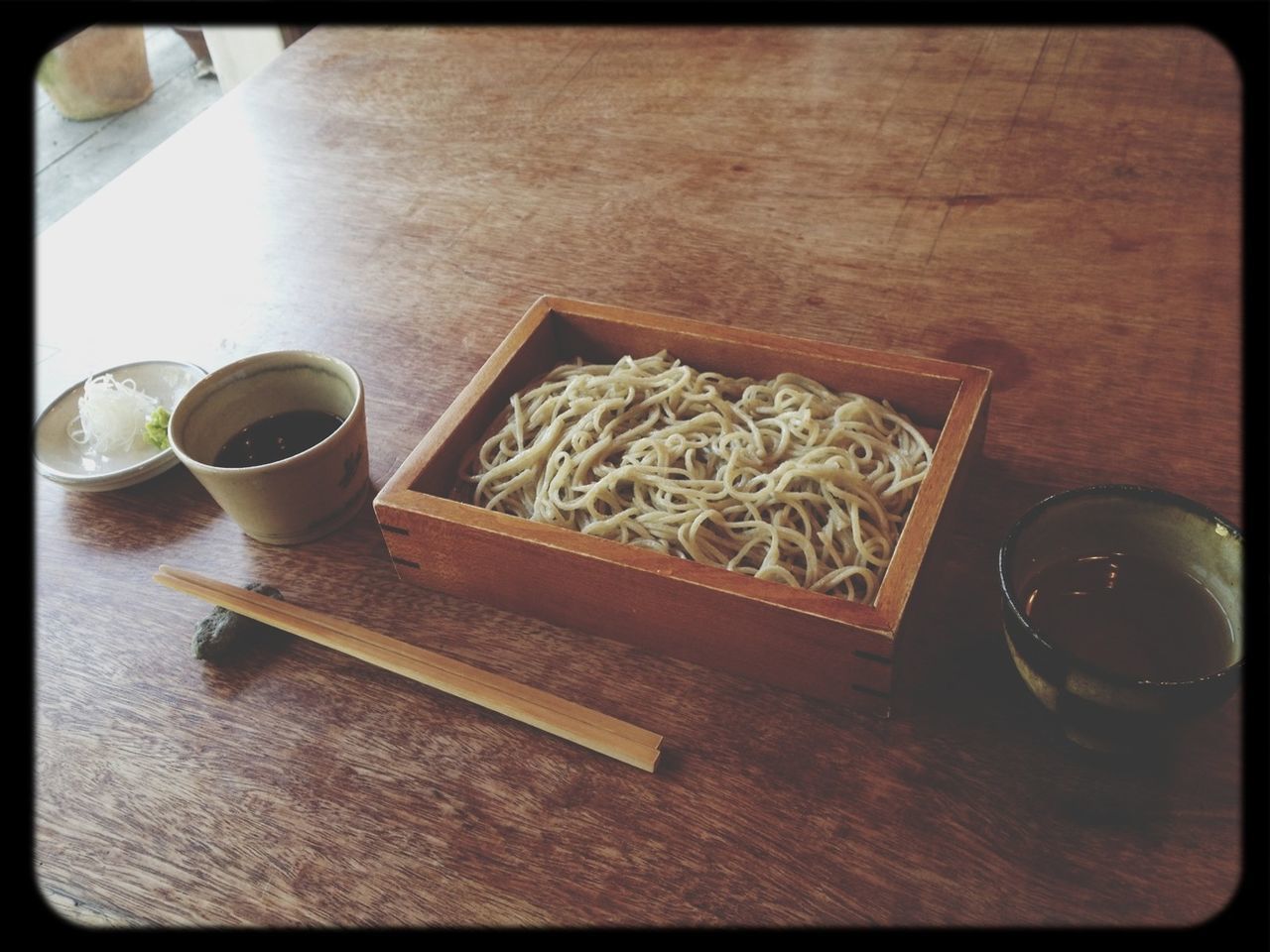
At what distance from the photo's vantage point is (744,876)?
95 centimetres

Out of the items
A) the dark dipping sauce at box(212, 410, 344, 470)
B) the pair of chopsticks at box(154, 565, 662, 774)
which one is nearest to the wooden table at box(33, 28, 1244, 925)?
the pair of chopsticks at box(154, 565, 662, 774)

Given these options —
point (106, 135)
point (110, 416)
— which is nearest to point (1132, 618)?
point (110, 416)

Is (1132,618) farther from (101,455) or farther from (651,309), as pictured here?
(101,455)

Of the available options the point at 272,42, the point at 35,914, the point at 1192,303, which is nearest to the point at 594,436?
the point at 35,914

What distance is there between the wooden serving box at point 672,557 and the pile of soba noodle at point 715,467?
0.04 meters

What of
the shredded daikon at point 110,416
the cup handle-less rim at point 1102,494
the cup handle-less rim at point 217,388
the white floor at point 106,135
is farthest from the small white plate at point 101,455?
the white floor at point 106,135

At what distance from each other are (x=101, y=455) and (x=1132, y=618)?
1.38 meters

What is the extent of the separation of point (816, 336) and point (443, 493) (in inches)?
25.9

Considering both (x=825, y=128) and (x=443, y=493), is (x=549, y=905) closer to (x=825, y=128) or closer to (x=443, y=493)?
(x=443, y=493)

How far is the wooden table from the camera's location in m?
0.97

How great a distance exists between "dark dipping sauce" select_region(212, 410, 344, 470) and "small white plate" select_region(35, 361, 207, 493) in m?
0.18

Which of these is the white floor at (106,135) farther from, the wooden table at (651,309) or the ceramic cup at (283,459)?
the ceramic cup at (283,459)

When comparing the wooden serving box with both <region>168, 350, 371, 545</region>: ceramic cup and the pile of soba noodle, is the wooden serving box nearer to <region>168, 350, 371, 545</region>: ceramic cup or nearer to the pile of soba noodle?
the pile of soba noodle

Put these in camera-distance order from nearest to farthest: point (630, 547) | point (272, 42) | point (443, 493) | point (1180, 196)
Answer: point (630, 547) → point (443, 493) → point (1180, 196) → point (272, 42)
